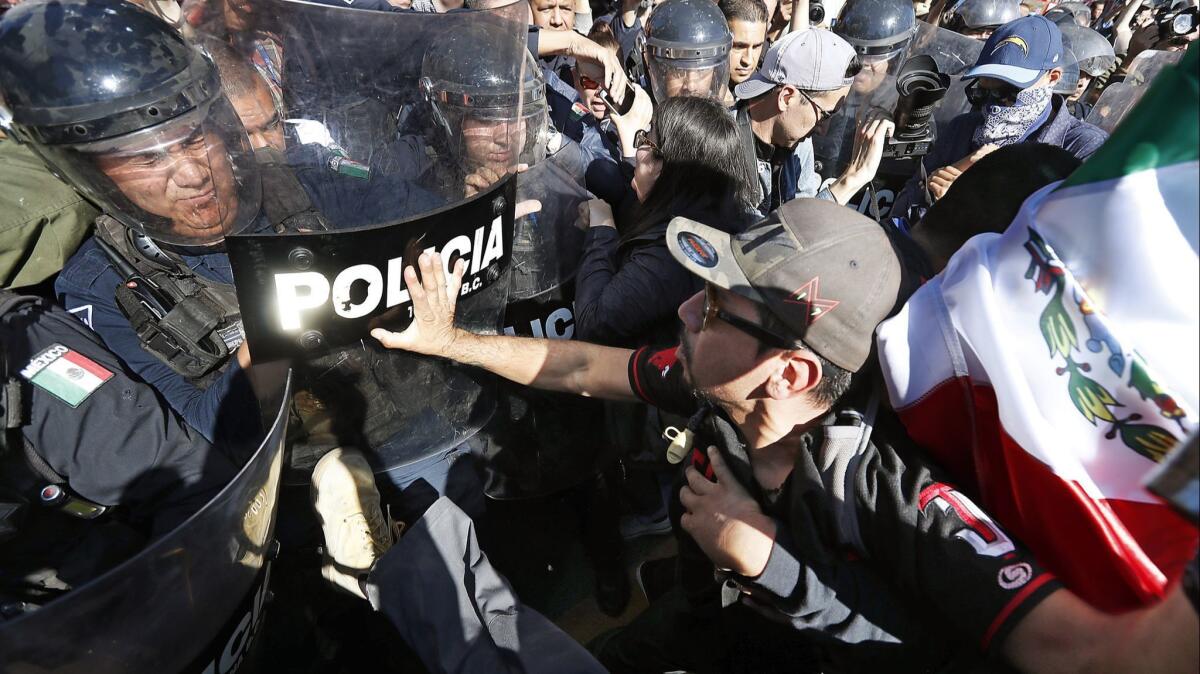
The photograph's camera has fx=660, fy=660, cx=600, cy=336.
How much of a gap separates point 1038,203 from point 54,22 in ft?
7.26

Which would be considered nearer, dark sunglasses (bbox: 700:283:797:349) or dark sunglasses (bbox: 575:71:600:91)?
dark sunglasses (bbox: 700:283:797:349)

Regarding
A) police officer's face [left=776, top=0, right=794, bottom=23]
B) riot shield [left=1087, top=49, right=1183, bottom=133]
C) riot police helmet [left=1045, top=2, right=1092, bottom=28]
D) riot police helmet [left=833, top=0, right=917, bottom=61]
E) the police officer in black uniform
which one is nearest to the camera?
the police officer in black uniform

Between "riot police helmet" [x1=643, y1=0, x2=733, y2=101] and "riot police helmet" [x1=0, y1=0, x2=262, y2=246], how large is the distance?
272 centimetres

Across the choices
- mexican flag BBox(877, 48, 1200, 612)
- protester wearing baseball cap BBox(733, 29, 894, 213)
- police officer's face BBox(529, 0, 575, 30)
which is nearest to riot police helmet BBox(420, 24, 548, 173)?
mexican flag BBox(877, 48, 1200, 612)

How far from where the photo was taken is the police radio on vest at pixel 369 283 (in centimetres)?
140

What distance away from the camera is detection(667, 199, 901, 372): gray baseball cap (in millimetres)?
1467

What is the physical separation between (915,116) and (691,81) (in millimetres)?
1500

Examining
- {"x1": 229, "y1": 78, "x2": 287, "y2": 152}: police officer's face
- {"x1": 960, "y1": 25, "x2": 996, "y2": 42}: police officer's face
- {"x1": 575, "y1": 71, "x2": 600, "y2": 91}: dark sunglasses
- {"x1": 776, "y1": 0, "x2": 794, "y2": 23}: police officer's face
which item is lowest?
{"x1": 776, "y1": 0, "x2": 794, "y2": 23}: police officer's face

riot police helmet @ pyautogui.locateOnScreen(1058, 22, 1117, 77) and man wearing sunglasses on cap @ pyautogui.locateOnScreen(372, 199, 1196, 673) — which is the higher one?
man wearing sunglasses on cap @ pyautogui.locateOnScreen(372, 199, 1196, 673)

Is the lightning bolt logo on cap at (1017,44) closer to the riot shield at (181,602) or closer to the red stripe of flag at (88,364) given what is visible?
the riot shield at (181,602)

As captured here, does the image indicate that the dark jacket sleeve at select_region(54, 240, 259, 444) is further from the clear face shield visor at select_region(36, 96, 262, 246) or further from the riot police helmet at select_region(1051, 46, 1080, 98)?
the riot police helmet at select_region(1051, 46, 1080, 98)

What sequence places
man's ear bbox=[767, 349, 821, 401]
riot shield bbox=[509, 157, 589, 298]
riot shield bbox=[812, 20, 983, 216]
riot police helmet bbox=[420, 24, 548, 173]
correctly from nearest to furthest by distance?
man's ear bbox=[767, 349, 821, 401], riot police helmet bbox=[420, 24, 548, 173], riot shield bbox=[509, 157, 589, 298], riot shield bbox=[812, 20, 983, 216]

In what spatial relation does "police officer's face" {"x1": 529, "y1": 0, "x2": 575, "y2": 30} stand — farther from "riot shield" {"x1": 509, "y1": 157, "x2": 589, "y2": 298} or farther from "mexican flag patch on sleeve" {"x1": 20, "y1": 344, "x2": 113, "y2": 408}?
"mexican flag patch on sleeve" {"x1": 20, "y1": 344, "x2": 113, "y2": 408}

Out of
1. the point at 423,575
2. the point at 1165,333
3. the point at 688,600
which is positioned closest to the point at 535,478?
the point at 688,600
